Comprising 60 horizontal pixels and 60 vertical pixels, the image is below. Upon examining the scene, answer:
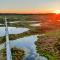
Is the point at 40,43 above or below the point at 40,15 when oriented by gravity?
below

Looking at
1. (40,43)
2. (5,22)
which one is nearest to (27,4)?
(5,22)

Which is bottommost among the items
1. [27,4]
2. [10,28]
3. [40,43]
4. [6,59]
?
[6,59]

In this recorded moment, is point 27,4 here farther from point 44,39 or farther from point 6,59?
point 6,59

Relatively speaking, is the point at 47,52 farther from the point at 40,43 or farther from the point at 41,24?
the point at 41,24

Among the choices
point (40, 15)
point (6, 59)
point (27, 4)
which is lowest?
point (6, 59)

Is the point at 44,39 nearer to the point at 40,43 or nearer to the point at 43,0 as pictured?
the point at 40,43

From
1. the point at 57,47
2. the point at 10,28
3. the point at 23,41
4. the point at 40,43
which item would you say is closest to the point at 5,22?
the point at 10,28

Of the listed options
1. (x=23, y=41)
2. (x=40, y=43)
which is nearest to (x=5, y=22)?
(x=23, y=41)

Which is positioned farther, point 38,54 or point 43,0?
point 43,0

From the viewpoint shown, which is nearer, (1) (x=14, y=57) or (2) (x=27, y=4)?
(1) (x=14, y=57)
